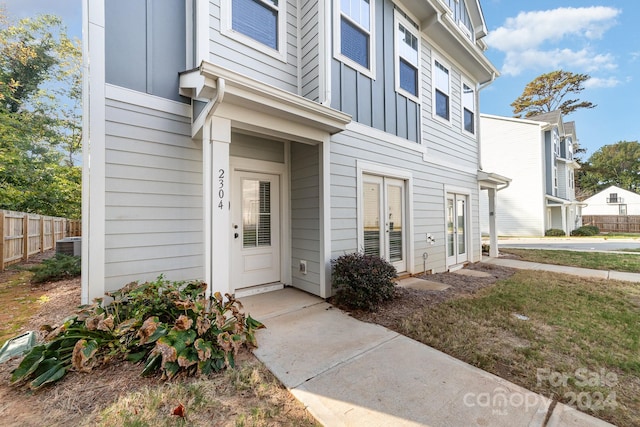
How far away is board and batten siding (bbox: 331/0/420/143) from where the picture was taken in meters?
4.43

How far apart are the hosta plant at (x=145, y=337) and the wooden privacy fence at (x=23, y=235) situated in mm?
6288

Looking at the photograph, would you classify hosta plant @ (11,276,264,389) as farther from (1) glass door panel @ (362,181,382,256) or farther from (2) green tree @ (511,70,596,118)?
(2) green tree @ (511,70,596,118)

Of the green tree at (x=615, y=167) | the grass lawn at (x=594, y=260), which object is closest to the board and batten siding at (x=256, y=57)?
the grass lawn at (x=594, y=260)

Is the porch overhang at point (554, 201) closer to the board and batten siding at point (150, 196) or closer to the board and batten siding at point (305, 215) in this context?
the board and batten siding at point (305, 215)

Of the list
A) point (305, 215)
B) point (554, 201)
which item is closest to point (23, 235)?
point (305, 215)

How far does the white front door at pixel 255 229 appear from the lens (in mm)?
4156

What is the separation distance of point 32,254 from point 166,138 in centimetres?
813

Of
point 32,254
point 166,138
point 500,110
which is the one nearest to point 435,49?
point 166,138

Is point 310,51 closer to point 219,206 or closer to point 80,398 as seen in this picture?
point 219,206

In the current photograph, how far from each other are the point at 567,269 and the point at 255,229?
7635mm

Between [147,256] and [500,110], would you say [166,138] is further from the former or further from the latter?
[500,110]

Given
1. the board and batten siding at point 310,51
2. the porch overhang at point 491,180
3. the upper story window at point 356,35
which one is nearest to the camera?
the board and batten siding at point 310,51

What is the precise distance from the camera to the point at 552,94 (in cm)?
2555

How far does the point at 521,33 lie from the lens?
67.4 feet
